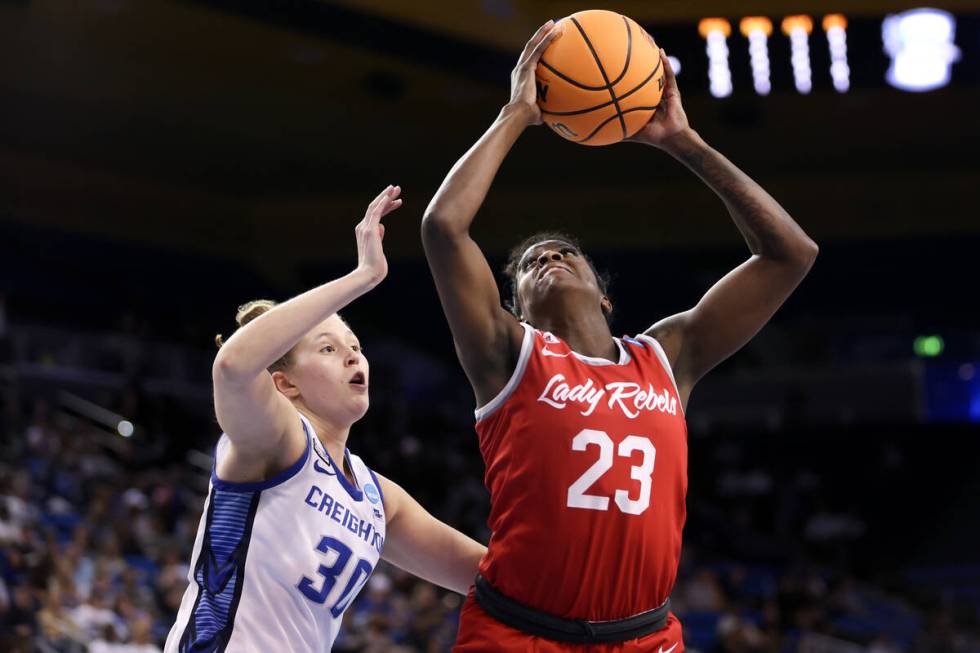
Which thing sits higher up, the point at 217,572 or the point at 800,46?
the point at 217,572

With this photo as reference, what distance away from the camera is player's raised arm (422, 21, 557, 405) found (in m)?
3.32

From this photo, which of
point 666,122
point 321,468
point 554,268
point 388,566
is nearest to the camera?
point 321,468

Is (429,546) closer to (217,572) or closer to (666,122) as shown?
(217,572)

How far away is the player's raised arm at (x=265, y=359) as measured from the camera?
304cm

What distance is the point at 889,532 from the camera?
2014 cm

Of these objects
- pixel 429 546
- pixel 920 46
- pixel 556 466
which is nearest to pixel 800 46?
pixel 920 46

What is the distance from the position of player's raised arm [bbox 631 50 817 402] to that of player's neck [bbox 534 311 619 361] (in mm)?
189

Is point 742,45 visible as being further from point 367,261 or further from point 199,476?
point 367,261

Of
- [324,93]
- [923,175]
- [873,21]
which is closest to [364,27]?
[324,93]

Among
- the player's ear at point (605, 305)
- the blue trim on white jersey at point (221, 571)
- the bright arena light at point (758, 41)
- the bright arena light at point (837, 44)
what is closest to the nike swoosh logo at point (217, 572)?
the blue trim on white jersey at point (221, 571)

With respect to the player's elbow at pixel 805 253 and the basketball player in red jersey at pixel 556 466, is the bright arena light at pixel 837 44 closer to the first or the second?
the player's elbow at pixel 805 253

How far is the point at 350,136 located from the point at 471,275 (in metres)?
14.0

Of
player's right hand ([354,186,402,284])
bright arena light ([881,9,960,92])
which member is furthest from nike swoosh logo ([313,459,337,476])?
bright arena light ([881,9,960,92])

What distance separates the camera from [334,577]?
3.38 metres
